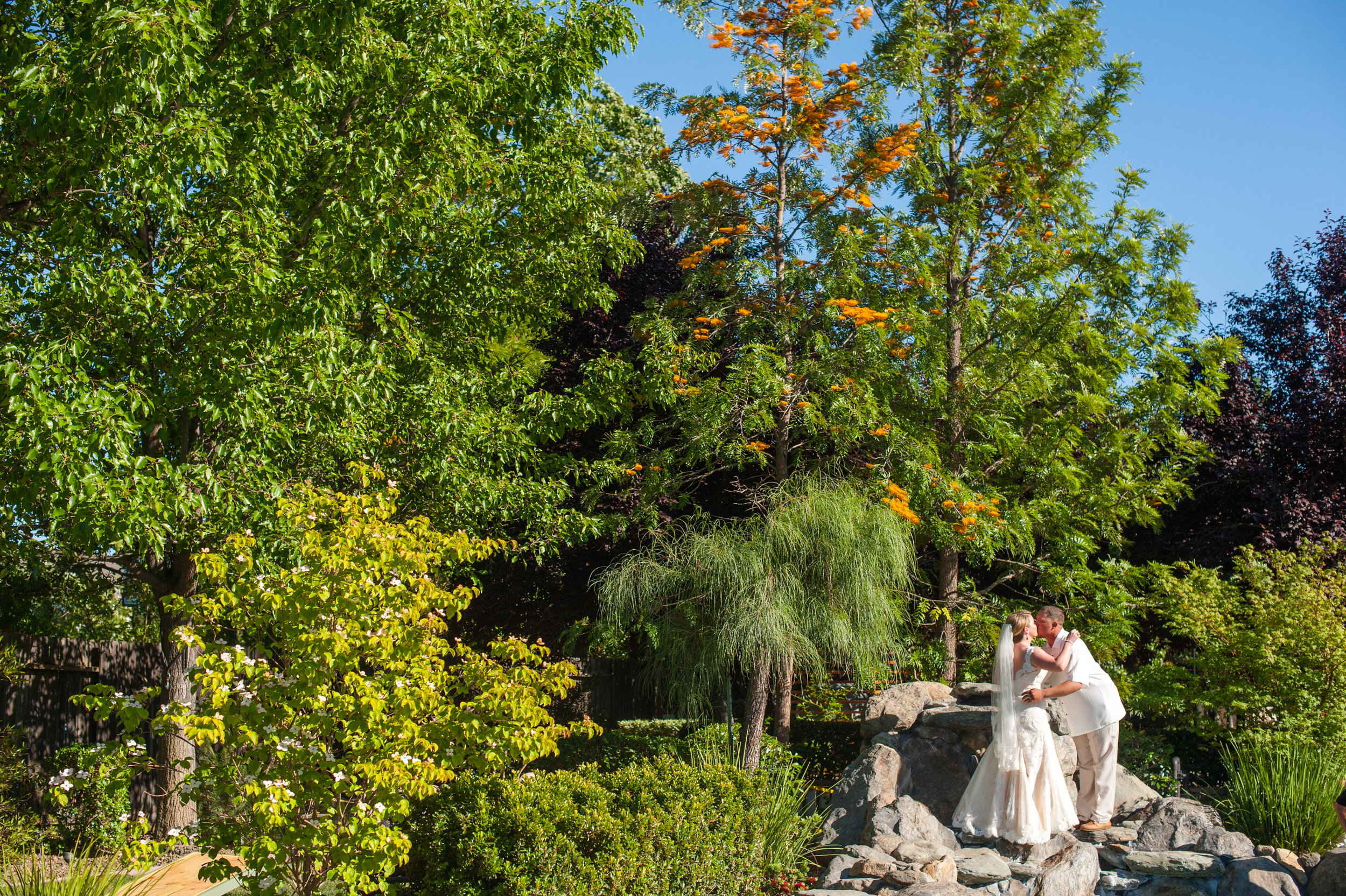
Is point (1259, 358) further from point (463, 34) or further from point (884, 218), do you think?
point (463, 34)

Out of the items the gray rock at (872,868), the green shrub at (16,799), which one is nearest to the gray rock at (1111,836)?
the gray rock at (872,868)

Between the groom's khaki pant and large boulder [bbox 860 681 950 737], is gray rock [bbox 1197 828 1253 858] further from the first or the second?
large boulder [bbox 860 681 950 737]

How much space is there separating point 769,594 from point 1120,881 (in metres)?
3.36

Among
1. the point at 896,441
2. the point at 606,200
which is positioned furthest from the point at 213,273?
the point at 896,441

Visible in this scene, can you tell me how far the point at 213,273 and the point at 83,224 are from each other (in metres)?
0.93

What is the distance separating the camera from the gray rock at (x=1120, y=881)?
6.25 m

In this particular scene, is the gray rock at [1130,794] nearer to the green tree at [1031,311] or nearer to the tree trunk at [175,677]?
the green tree at [1031,311]

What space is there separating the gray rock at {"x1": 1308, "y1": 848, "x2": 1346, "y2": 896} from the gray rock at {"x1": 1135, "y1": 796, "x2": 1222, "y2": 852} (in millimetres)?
841

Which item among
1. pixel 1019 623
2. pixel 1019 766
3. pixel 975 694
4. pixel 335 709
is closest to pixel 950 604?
pixel 975 694

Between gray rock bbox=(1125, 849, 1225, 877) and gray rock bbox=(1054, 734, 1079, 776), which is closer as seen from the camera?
gray rock bbox=(1125, 849, 1225, 877)

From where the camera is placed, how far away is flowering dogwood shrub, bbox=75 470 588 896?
4641mm

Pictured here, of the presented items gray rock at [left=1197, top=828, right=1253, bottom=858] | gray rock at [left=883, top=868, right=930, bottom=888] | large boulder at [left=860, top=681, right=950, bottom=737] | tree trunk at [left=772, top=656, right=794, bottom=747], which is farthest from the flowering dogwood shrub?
gray rock at [left=1197, top=828, right=1253, bottom=858]

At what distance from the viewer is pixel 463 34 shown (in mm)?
7352

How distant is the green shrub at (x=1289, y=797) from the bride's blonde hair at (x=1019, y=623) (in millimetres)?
2207
